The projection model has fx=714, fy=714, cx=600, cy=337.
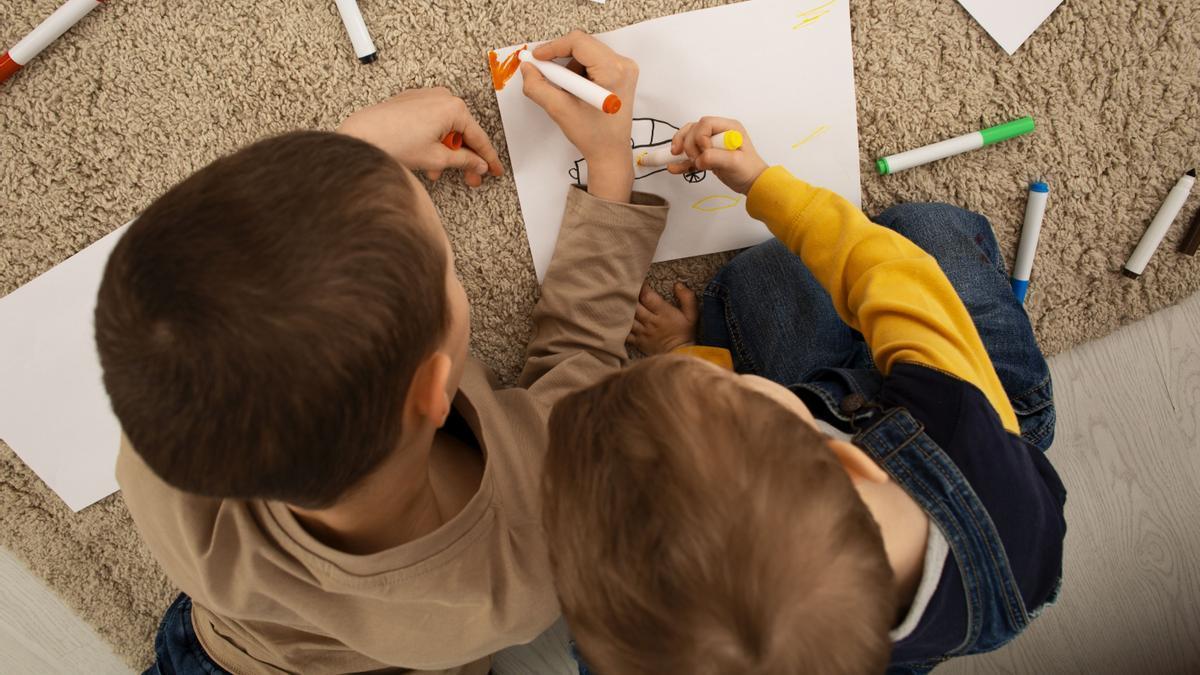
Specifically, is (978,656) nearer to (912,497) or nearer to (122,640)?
(912,497)

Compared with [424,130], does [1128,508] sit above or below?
below

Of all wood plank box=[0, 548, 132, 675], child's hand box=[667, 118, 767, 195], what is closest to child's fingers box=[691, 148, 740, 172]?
child's hand box=[667, 118, 767, 195]

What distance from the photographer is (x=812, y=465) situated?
348mm

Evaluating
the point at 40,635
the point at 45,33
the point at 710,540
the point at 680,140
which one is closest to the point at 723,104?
the point at 680,140

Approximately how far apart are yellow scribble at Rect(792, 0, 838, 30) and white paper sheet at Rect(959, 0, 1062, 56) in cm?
13

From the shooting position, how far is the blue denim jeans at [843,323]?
630 millimetres

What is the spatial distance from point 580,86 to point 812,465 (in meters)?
0.36

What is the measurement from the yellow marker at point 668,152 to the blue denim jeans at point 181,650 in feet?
1.87

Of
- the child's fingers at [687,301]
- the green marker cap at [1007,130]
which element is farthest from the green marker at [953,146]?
the child's fingers at [687,301]

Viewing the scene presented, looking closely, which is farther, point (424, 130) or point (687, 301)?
point (687, 301)

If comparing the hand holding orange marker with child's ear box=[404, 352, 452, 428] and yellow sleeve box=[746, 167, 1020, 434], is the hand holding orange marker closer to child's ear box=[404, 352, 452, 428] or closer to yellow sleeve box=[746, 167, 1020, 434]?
yellow sleeve box=[746, 167, 1020, 434]

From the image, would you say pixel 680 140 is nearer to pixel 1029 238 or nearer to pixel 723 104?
pixel 723 104

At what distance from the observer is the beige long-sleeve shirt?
434mm

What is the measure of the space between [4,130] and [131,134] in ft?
0.37
